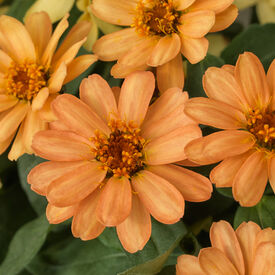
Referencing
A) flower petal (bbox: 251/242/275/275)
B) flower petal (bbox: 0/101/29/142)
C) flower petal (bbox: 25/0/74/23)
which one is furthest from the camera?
flower petal (bbox: 25/0/74/23)

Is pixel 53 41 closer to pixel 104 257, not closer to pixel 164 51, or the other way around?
pixel 164 51

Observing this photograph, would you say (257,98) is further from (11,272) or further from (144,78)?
(11,272)

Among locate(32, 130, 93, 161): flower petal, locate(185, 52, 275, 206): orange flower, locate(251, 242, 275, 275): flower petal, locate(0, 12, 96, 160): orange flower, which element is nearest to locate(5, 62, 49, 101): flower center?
locate(0, 12, 96, 160): orange flower

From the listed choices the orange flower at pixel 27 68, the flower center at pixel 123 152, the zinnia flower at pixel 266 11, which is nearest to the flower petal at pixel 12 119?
the orange flower at pixel 27 68

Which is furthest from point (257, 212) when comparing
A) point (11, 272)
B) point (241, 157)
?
point (11, 272)

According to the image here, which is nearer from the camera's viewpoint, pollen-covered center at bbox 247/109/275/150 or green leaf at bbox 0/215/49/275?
pollen-covered center at bbox 247/109/275/150

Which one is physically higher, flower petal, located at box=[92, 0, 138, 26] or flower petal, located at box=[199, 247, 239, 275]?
flower petal, located at box=[92, 0, 138, 26]

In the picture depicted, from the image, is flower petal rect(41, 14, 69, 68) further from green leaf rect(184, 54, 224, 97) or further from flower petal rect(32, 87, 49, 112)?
green leaf rect(184, 54, 224, 97)

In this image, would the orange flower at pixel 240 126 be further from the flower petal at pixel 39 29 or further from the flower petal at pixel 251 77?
the flower petal at pixel 39 29
